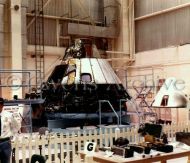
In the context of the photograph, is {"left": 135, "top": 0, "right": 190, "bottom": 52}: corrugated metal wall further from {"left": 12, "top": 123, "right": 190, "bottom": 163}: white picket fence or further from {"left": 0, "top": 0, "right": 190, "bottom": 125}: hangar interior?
{"left": 12, "top": 123, "right": 190, "bottom": 163}: white picket fence

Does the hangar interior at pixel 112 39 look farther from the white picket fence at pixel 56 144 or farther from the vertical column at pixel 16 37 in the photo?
the white picket fence at pixel 56 144

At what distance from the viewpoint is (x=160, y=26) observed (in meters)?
16.1

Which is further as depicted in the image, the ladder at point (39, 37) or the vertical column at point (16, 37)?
the ladder at point (39, 37)

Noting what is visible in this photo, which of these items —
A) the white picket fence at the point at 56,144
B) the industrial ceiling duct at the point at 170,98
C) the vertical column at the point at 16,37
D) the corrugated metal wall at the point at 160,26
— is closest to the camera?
the white picket fence at the point at 56,144

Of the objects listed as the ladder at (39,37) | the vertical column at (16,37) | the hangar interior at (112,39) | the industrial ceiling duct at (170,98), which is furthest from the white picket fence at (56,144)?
the ladder at (39,37)

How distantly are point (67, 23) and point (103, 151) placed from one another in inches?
441

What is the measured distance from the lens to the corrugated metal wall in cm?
1497

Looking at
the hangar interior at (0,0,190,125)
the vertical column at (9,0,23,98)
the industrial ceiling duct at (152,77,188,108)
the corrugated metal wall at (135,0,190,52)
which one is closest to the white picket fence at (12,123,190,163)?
the industrial ceiling duct at (152,77,188,108)

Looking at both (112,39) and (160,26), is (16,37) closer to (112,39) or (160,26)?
(112,39)

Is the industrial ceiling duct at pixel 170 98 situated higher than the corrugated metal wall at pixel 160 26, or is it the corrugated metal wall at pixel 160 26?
the corrugated metal wall at pixel 160 26

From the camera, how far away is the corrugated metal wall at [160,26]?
589 inches

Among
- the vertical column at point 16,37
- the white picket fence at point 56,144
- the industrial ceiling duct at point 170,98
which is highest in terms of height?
the vertical column at point 16,37

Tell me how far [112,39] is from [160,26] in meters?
2.91

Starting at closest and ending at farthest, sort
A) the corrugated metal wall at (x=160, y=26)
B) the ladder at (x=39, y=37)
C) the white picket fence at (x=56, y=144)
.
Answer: the white picket fence at (x=56, y=144), the corrugated metal wall at (x=160, y=26), the ladder at (x=39, y=37)
